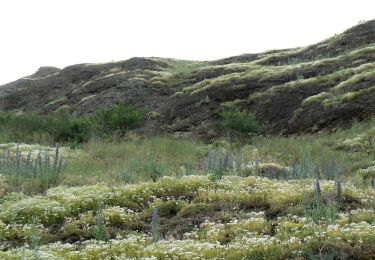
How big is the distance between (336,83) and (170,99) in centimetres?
1681

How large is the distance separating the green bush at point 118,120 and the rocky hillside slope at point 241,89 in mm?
2416

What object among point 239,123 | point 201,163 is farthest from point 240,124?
point 201,163

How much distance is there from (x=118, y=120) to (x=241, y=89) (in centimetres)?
1256

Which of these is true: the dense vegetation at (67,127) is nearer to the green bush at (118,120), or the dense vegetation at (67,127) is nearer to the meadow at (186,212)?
the green bush at (118,120)

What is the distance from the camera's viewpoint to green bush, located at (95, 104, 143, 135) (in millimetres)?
36094

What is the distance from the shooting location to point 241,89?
43.2 m

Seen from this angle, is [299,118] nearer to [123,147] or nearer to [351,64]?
[351,64]

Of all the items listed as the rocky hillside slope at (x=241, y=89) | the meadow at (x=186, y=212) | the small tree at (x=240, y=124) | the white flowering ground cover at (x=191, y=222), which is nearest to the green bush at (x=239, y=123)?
the small tree at (x=240, y=124)

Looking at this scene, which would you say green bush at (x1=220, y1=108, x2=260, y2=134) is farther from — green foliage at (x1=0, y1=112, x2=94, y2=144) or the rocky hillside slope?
green foliage at (x1=0, y1=112, x2=94, y2=144)

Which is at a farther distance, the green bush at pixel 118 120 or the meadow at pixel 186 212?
the green bush at pixel 118 120

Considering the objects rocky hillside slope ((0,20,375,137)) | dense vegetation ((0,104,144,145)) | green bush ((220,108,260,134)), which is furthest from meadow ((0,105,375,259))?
dense vegetation ((0,104,144,145))

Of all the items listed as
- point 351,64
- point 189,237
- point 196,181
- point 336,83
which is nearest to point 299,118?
point 336,83

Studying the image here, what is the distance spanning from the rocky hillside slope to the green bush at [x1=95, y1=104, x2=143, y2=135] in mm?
2416

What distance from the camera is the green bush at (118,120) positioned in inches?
1421
